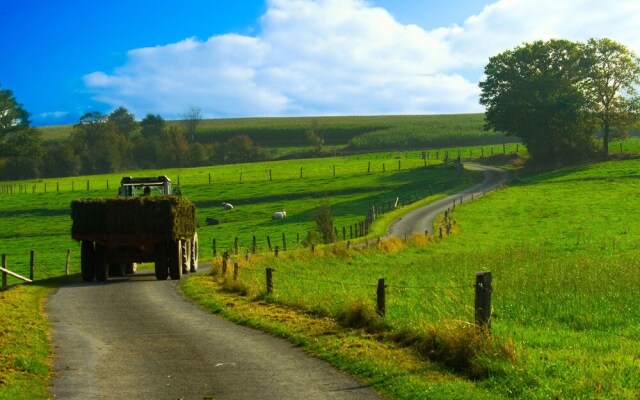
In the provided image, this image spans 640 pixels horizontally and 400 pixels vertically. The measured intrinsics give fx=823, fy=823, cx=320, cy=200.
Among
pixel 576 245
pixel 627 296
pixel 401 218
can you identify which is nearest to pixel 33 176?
pixel 401 218

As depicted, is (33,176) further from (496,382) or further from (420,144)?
(496,382)

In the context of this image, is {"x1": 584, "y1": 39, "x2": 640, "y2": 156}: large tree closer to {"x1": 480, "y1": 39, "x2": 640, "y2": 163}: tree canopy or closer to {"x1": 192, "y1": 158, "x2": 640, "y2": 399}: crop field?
{"x1": 480, "y1": 39, "x2": 640, "y2": 163}: tree canopy

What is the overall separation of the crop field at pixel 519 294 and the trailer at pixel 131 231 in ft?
10.6

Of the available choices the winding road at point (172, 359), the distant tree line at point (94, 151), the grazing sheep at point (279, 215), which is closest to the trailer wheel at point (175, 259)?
the winding road at point (172, 359)

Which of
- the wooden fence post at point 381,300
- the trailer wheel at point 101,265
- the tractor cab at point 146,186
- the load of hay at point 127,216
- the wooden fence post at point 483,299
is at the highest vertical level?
the tractor cab at point 146,186

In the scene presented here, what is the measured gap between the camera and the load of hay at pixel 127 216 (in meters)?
28.4

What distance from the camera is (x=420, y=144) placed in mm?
171625

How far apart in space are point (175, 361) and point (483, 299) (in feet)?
17.9

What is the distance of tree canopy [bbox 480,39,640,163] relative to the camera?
96.7m

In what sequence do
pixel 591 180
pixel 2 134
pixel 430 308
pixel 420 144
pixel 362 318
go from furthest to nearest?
pixel 420 144, pixel 2 134, pixel 591 180, pixel 430 308, pixel 362 318

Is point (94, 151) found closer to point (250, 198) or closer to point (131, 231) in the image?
point (250, 198)

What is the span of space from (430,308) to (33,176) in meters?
129

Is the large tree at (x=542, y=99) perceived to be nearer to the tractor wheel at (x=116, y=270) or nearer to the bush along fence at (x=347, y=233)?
the bush along fence at (x=347, y=233)

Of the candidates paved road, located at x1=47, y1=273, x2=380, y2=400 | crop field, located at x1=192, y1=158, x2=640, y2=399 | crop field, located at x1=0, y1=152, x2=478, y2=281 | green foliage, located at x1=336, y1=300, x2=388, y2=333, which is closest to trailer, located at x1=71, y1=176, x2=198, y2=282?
crop field, located at x1=192, y1=158, x2=640, y2=399
